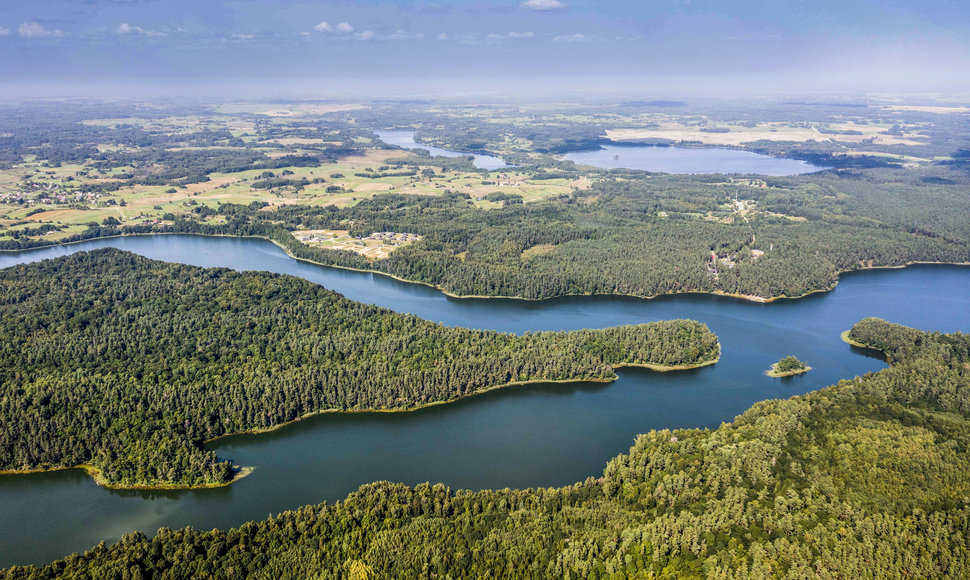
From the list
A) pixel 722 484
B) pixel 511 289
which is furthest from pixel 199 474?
pixel 511 289

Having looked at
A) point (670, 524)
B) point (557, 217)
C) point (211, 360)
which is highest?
point (557, 217)

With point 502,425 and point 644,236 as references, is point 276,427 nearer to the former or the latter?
point 502,425

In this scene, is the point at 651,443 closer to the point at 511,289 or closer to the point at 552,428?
the point at 552,428

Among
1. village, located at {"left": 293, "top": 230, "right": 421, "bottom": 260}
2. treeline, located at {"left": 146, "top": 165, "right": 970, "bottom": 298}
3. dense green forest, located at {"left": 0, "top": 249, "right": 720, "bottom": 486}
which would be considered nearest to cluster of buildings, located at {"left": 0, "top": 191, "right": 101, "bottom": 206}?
treeline, located at {"left": 146, "top": 165, "right": 970, "bottom": 298}

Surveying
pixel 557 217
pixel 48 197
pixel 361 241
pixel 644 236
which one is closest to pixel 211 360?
pixel 361 241

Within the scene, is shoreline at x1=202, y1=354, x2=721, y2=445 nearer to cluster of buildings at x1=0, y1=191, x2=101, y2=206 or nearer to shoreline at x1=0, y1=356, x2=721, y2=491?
shoreline at x1=0, y1=356, x2=721, y2=491

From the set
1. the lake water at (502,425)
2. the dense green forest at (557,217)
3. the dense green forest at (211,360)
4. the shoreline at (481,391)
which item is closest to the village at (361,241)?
the dense green forest at (557,217)

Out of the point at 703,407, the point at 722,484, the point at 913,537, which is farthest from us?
the point at 703,407
